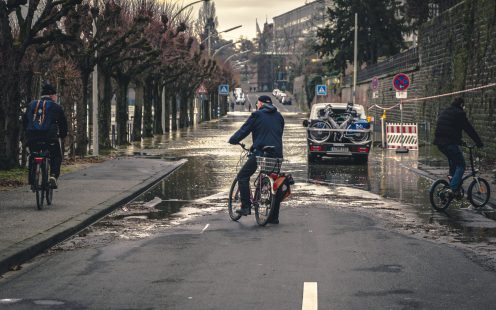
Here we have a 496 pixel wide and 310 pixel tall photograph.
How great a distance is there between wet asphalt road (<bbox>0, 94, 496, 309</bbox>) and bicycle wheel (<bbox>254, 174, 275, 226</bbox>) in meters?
0.18

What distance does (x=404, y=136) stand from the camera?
33.5 m

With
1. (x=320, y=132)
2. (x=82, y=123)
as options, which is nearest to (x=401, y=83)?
(x=320, y=132)

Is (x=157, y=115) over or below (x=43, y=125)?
below

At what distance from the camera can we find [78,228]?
1220cm

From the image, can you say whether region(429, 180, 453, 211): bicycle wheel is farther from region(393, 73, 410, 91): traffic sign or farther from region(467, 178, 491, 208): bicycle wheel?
region(393, 73, 410, 91): traffic sign

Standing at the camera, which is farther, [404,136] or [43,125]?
[404,136]

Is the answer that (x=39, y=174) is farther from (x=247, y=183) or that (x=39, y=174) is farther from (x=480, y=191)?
(x=480, y=191)

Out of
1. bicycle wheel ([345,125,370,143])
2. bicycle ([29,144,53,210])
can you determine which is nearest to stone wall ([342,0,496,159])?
bicycle wheel ([345,125,370,143])

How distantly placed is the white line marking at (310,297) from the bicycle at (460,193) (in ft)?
22.8

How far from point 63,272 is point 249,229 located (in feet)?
12.6

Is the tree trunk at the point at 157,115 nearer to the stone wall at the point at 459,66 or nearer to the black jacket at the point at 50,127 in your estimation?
the stone wall at the point at 459,66

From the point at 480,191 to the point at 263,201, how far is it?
4472 millimetres

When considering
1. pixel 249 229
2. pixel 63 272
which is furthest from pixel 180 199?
pixel 63 272

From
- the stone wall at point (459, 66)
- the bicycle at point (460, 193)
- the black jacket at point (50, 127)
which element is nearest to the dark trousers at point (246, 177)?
the black jacket at point (50, 127)
